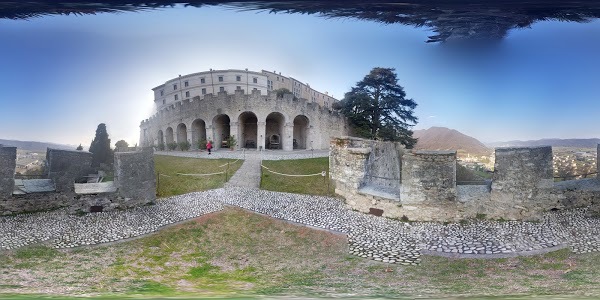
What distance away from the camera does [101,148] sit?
7.13 feet

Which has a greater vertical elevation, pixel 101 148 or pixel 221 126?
pixel 221 126

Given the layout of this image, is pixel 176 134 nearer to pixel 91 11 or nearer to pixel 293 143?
pixel 293 143

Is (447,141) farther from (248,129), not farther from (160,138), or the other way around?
(160,138)

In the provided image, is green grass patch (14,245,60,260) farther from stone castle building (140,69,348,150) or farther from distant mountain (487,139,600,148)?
distant mountain (487,139,600,148)

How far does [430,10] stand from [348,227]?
1.46m

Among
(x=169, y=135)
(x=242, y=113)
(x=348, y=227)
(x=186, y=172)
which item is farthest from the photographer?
(x=348, y=227)

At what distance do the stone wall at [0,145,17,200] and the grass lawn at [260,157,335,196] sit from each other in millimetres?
1567

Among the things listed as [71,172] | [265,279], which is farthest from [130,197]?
[265,279]

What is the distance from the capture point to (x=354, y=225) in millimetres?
2363

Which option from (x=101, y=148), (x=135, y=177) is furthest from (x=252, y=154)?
(x=101, y=148)

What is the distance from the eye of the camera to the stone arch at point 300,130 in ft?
6.96

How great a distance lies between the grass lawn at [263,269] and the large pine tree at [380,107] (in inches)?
29.4

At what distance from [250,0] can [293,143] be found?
992mm

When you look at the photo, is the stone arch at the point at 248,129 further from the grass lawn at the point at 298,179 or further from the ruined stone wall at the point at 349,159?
the ruined stone wall at the point at 349,159
